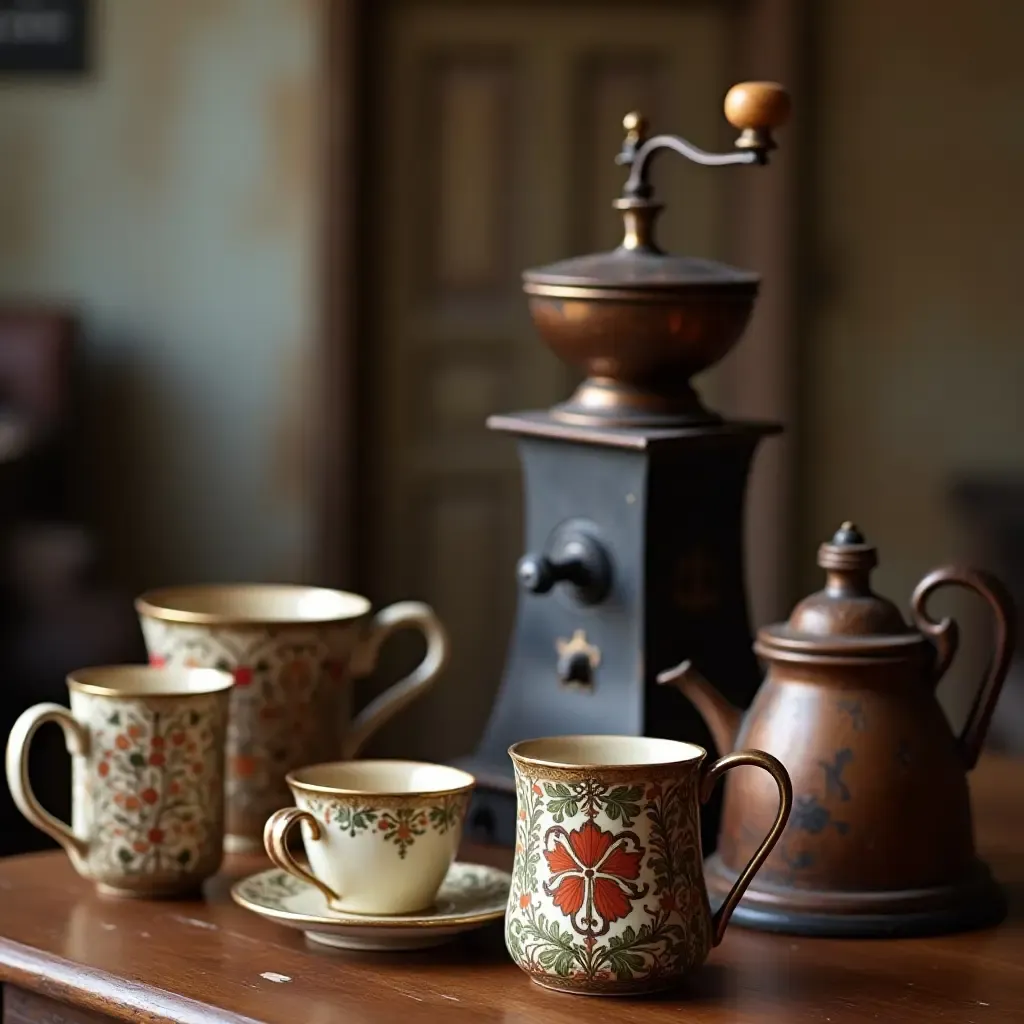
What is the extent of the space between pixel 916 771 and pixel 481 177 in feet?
9.21

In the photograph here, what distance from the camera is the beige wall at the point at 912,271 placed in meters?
3.71

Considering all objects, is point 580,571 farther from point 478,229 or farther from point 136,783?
point 478,229

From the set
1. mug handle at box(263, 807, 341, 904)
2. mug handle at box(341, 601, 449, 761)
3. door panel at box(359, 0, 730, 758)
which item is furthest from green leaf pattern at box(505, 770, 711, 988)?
door panel at box(359, 0, 730, 758)

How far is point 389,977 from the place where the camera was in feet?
3.40

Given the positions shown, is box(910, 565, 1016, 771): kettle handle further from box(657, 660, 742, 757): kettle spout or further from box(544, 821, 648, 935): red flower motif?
box(544, 821, 648, 935): red flower motif

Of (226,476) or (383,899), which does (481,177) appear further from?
(383,899)

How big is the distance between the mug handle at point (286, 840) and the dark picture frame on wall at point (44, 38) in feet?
9.99

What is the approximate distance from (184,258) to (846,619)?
285 cm

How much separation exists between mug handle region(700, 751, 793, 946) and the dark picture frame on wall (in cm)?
314

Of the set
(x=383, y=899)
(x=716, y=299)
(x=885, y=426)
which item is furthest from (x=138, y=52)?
(x=383, y=899)

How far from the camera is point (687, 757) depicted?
1022 millimetres

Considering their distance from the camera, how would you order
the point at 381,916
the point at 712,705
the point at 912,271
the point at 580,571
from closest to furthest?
the point at 381,916 < the point at 712,705 < the point at 580,571 < the point at 912,271

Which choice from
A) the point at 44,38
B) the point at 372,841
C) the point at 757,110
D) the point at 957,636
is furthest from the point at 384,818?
the point at 44,38

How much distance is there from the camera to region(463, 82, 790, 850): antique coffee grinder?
1.30 metres
